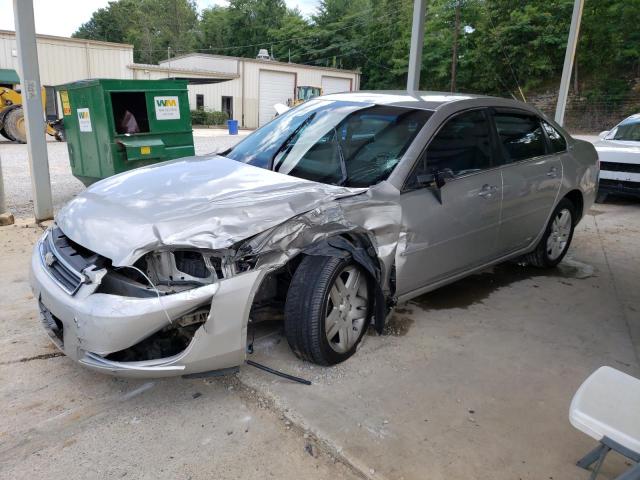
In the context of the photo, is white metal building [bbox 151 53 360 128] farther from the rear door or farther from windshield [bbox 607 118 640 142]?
the rear door

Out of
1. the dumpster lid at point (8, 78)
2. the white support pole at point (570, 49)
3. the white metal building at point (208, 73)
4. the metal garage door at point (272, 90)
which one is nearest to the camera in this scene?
the white support pole at point (570, 49)

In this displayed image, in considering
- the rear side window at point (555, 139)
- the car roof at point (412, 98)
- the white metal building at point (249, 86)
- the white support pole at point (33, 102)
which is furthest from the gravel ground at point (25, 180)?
the white metal building at point (249, 86)

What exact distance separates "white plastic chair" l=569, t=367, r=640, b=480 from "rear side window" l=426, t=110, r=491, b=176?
177 centimetres

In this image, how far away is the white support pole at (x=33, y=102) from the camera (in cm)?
553

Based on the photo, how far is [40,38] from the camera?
22.8m

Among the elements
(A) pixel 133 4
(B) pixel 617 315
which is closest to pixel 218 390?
(B) pixel 617 315

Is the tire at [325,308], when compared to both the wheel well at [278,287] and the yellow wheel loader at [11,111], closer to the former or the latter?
the wheel well at [278,287]

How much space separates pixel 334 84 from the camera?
35719 millimetres

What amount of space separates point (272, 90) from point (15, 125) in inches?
758

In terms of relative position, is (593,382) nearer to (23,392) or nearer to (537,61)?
(23,392)

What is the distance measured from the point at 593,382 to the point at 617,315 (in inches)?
95.1

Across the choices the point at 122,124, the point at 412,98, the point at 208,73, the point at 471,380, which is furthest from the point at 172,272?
the point at 208,73

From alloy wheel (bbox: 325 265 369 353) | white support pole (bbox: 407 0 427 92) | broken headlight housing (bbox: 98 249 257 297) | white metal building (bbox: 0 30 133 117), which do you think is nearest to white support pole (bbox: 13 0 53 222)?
broken headlight housing (bbox: 98 249 257 297)

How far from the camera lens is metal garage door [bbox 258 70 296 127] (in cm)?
3185
